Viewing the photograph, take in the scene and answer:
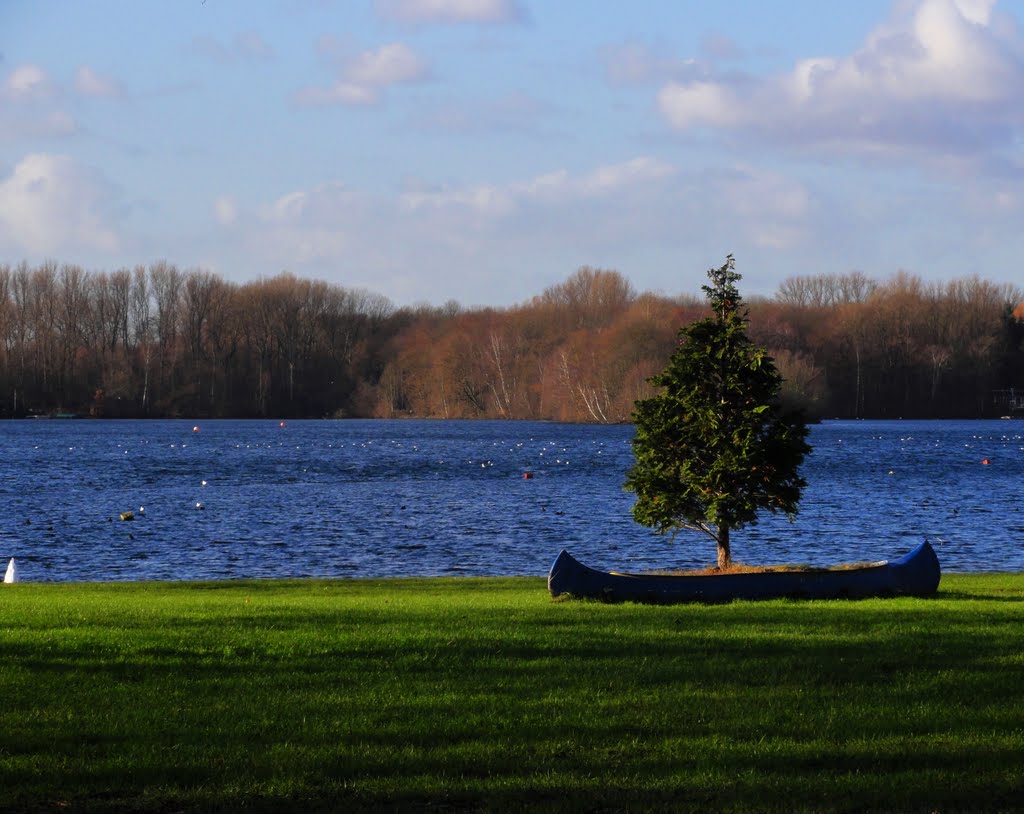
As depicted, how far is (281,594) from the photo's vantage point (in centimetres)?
2253

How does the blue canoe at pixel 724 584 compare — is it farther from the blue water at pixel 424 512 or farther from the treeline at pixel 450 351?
the treeline at pixel 450 351

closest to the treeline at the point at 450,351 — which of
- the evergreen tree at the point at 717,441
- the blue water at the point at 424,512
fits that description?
the blue water at the point at 424,512

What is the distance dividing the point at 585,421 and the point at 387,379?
47259 millimetres

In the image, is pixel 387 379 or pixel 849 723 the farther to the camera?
pixel 387 379

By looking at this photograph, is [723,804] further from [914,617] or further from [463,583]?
[463,583]

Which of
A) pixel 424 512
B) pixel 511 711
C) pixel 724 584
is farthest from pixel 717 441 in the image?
pixel 424 512

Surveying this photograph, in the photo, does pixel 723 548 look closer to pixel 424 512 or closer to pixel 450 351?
pixel 424 512

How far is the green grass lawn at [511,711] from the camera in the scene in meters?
7.97

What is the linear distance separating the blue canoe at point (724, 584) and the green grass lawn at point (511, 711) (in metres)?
2.47

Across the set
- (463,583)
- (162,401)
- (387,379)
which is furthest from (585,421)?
(463,583)

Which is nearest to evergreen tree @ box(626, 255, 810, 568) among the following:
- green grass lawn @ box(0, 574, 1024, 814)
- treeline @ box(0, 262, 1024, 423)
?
green grass lawn @ box(0, 574, 1024, 814)

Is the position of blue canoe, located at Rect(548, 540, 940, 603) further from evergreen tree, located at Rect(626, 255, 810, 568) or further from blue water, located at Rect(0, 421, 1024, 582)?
blue water, located at Rect(0, 421, 1024, 582)

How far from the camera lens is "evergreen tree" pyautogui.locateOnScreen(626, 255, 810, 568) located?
77.0ft

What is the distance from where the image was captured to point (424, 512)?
1961 inches
